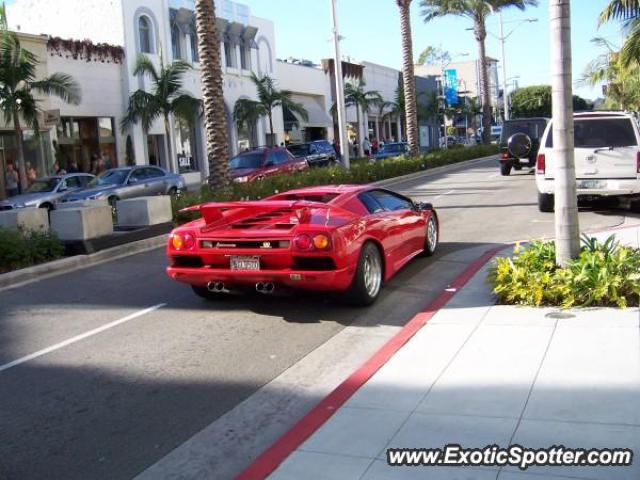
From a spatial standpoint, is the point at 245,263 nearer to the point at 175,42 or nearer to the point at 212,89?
the point at 212,89

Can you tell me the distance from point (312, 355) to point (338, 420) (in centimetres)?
174

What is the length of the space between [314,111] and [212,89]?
32921mm

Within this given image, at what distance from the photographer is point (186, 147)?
122ft

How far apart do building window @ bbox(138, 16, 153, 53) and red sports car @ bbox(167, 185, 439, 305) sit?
27.2 m

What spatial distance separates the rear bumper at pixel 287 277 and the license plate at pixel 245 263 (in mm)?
43

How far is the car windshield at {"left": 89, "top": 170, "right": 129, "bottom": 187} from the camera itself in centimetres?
2130

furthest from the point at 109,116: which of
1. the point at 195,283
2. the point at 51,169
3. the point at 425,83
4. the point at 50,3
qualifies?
the point at 425,83

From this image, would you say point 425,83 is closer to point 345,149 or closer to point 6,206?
point 345,149

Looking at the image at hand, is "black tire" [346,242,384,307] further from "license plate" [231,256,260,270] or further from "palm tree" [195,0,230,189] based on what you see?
"palm tree" [195,0,230,189]

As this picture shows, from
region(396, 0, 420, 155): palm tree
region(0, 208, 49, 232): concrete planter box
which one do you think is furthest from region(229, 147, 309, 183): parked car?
region(0, 208, 49, 232): concrete planter box

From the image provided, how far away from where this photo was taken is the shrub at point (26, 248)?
1081 cm

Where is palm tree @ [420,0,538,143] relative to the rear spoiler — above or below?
above

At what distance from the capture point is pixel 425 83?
7244cm

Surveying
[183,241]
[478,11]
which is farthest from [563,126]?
[478,11]
